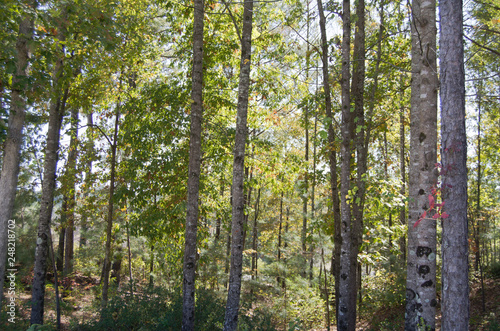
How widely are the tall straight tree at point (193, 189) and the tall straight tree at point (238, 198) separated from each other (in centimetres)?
73

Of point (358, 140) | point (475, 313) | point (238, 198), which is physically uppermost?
point (358, 140)

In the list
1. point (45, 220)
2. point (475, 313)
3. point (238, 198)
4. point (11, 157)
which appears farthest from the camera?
point (475, 313)

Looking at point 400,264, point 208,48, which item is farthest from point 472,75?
point 208,48

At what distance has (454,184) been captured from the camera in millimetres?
2996

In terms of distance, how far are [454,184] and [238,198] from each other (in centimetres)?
370

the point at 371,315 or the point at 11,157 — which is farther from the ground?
the point at 11,157

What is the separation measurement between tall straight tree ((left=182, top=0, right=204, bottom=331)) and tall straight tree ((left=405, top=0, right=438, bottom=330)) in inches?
145

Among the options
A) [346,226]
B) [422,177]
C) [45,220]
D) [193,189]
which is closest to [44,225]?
[45,220]

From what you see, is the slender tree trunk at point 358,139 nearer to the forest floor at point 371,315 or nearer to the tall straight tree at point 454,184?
the forest floor at point 371,315

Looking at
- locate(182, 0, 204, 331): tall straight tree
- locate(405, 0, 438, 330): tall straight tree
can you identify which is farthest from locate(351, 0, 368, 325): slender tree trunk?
locate(182, 0, 204, 331): tall straight tree

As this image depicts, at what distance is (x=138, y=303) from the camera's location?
6.42m

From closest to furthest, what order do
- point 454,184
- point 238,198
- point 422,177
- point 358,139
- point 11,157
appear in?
point 454,184, point 422,177, point 11,157, point 238,198, point 358,139

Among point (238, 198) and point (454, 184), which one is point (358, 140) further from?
point (454, 184)

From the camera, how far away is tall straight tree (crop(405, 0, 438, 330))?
387 cm
